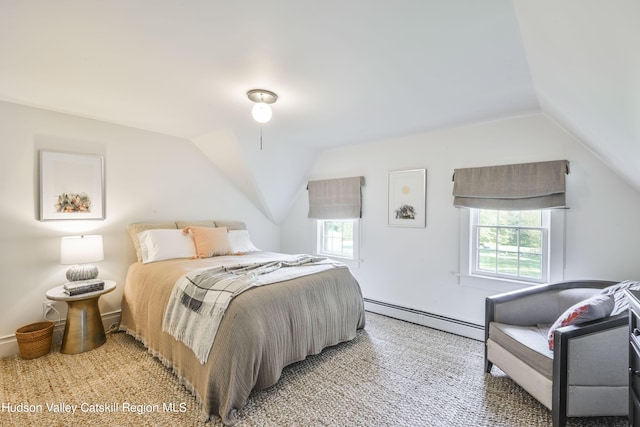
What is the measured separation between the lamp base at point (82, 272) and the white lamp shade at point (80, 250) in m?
0.22

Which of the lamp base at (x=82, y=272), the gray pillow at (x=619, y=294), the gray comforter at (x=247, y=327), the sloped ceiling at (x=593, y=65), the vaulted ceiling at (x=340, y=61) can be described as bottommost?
the gray comforter at (x=247, y=327)

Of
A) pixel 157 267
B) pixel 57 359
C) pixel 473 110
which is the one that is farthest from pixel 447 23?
pixel 57 359

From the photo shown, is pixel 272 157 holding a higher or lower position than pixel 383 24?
lower

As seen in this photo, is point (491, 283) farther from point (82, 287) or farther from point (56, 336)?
point (56, 336)

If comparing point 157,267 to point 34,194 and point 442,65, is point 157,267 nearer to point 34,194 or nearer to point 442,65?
point 34,194

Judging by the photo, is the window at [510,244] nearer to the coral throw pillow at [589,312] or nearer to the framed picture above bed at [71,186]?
the coral throw pillow at [589,312]

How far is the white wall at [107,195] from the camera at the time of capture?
101 inches

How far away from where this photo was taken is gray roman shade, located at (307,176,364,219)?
393cm

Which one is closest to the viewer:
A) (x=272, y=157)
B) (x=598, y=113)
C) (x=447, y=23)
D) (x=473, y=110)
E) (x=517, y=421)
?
(x=447, y=23)

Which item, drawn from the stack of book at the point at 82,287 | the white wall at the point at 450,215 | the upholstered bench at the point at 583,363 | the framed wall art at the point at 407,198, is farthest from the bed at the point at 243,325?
the upholstered bench at the point at 583,363

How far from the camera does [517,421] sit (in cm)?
179

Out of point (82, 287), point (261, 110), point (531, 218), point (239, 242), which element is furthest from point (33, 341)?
point (531, 218)

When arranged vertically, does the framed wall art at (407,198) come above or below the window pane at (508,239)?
above

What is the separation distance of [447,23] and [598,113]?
3.33ft
